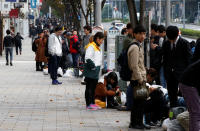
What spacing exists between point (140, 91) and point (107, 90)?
3359mm

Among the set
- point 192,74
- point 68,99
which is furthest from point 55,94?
point 192,74

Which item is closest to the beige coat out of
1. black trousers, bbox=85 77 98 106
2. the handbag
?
the handbag

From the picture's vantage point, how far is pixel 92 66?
42.7 feet

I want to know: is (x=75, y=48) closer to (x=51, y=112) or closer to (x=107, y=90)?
(x=107, y=90)

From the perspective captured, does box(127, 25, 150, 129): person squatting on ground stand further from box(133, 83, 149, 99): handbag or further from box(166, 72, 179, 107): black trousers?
box(166, 72, 179, 107): black trousers

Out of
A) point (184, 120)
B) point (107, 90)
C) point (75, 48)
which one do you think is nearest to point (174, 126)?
point (184, 120)

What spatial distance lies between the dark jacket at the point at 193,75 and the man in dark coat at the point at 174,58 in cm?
263

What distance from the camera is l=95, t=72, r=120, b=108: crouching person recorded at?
13.5 meters

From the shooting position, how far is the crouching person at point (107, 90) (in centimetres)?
1351

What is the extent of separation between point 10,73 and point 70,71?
3.76 metres

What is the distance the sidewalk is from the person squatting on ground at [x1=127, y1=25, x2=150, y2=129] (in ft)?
0.93

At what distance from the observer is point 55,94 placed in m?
16.8

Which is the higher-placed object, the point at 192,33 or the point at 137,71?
the point at 137,71

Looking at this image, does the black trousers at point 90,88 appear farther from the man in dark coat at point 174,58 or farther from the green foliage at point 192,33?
the green foliage at point 192,33
